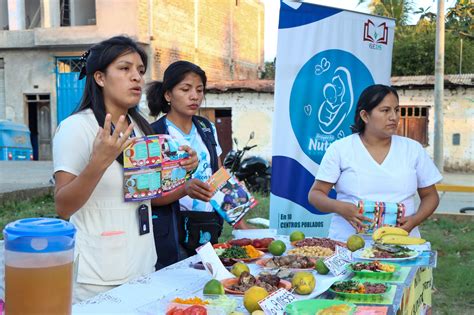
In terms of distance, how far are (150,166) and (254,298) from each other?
2.08 feet

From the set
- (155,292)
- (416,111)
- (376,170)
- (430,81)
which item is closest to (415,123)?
(416,111)

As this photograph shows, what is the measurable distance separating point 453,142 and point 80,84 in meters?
11.0

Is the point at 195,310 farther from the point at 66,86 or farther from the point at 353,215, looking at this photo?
the point at 66,86

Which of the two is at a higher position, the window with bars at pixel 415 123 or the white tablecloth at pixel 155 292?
the window with bars at pixel 415 123

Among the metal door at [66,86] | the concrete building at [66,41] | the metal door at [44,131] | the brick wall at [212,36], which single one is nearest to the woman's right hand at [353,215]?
the concrete building at [66,41]

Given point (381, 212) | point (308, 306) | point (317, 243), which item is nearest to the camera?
point (308, 306)

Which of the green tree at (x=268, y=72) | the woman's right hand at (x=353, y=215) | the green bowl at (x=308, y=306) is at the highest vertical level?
the green tree at (x=268, y=72)

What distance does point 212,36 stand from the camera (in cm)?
1973

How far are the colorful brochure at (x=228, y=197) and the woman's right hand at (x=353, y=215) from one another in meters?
0.58

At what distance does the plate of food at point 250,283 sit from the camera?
1856 millimetres

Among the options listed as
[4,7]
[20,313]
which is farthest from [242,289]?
[4,7]

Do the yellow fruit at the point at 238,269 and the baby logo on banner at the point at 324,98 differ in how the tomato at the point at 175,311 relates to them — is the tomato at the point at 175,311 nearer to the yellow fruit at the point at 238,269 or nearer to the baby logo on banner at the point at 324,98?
the yellow fruit at the point at 238,269

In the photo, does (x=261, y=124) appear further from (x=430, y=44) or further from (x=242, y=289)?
(x=242, y=289)

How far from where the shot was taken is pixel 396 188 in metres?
2.91
